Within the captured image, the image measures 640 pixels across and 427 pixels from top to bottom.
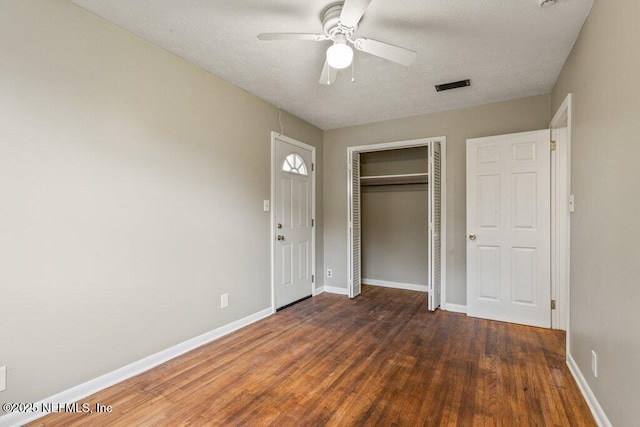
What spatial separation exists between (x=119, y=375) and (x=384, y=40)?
10.2 feet

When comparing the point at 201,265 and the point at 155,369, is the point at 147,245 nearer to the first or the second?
the point at 201,265

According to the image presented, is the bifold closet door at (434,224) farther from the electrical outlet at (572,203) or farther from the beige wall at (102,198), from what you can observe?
the beige wall at (102,198)

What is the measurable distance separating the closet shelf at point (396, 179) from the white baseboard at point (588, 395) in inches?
103

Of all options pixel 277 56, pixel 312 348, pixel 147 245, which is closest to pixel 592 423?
pixel 312 348

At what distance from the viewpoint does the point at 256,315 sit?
11.0 ft

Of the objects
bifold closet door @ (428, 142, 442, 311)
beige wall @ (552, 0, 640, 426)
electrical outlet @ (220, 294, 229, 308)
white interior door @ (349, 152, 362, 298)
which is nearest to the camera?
beige wall @ (552, 0, 640, 426)

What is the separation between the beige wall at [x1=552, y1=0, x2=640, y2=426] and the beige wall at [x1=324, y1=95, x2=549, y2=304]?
1186 millimetres

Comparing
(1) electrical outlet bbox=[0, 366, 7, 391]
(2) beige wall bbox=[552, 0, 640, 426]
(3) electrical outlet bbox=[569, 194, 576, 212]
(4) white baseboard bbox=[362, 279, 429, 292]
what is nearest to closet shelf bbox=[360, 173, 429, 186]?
(4) white baseboard bbox=[362, 279, 429, 292]

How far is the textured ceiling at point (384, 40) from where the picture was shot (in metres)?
1.94

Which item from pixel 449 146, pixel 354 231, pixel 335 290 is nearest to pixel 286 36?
pixel 449 146

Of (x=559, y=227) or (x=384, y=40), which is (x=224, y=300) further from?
(x=559, y=227)

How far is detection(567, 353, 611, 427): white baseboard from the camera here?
1660 mm

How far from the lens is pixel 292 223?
3.95 m

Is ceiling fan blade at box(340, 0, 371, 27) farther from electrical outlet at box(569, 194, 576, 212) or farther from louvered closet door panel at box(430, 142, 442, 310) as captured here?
louvered closet door panel at box(430, 142, 442, 310)
